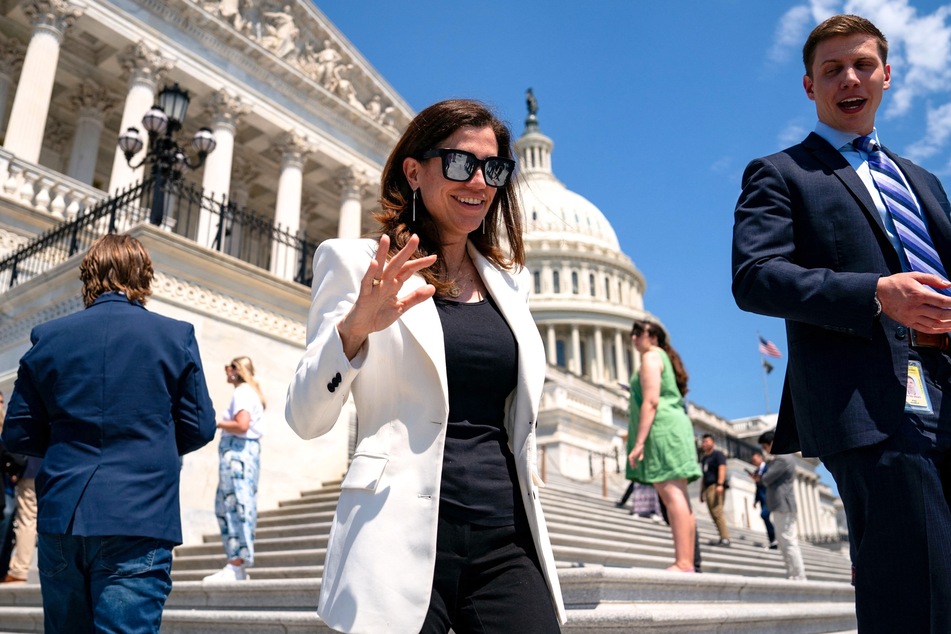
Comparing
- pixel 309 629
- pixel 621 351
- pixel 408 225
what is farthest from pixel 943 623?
pixel 621 351

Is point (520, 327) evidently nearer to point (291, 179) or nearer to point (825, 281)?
point (825, 281)

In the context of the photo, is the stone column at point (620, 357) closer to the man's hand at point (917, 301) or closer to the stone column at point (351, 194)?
the stone column at point (351, 194)

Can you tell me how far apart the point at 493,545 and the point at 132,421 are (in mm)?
1728

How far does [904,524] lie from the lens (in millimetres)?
2090

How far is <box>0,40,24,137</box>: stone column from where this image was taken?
27906mm

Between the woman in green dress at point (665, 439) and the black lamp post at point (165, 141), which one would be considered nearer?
the woman in green dress at point (665, 439)

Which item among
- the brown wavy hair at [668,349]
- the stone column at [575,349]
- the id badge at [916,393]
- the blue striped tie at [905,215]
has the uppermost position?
the stone column at [575,349]

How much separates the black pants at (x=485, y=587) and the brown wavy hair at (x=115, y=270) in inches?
82.3

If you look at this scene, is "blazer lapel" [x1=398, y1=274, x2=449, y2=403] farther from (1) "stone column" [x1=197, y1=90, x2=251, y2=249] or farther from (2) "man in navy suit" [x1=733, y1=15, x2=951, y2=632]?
(1) "stone column" [x1=197, y1=90, x2=251, y2=249]

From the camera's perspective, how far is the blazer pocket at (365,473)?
1.95 meters

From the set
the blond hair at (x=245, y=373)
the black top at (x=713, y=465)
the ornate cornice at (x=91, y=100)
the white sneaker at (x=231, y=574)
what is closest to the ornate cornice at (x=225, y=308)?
the blond hair at (x=245, y=373)

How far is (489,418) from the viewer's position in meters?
2.18

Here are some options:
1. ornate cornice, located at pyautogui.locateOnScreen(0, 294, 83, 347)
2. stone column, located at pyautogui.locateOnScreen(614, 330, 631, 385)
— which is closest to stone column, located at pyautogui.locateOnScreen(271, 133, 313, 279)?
ornate cornice, located at pyautogui.locateOnScreen(0, 294, 83, 347)

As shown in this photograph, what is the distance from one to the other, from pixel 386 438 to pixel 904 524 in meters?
1.32
